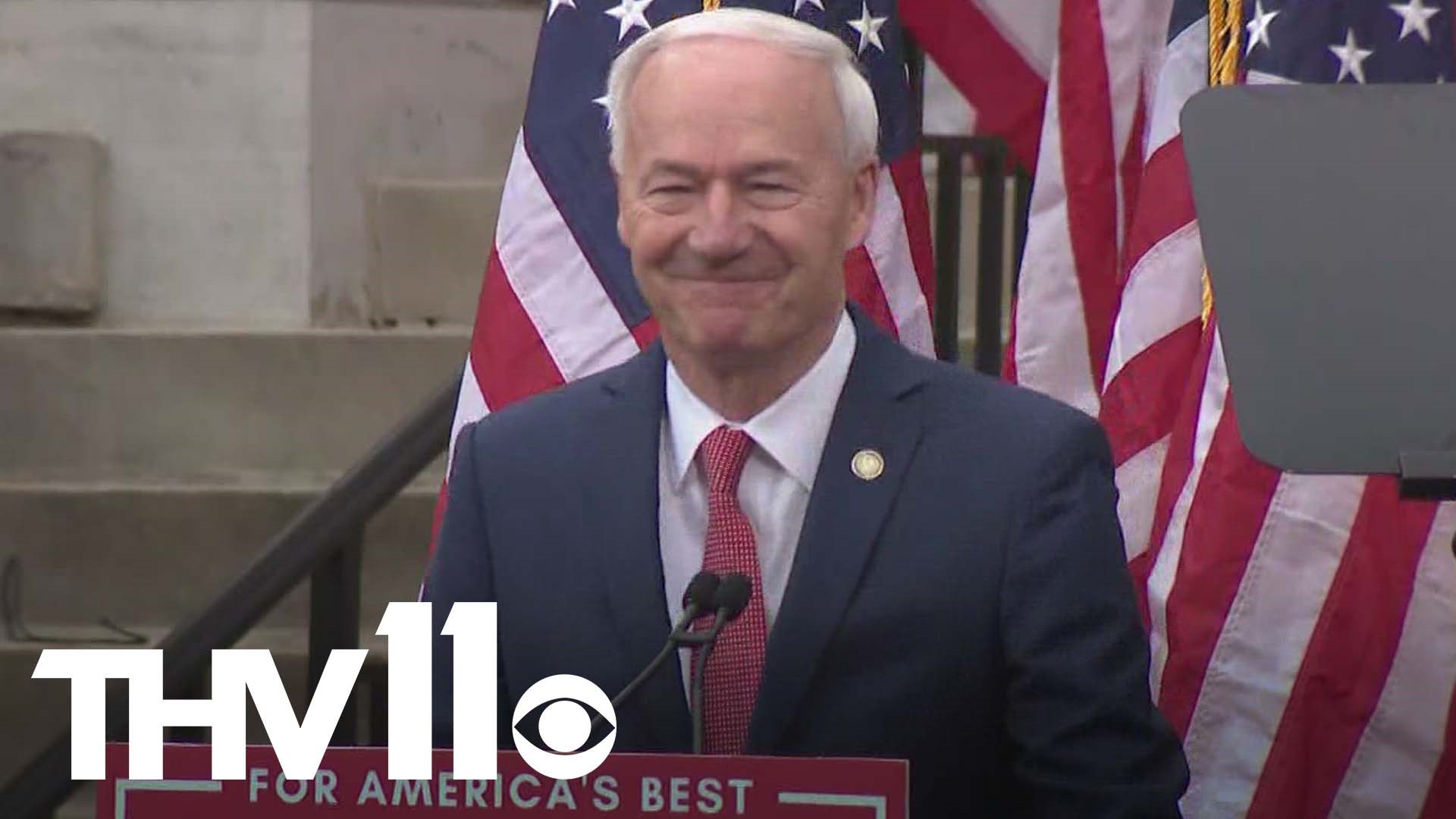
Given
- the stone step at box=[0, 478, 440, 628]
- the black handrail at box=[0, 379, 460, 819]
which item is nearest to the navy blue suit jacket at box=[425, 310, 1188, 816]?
the black handrail at box=[0, 379, 460, 819]

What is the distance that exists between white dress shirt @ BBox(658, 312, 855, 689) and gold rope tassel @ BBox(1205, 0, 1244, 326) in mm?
1032

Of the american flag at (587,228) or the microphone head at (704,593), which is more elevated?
the american flag at (587,228)

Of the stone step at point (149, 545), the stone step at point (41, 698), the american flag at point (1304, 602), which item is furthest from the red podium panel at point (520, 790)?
the stone step at point (149, 545)

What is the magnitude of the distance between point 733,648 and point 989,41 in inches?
69.3

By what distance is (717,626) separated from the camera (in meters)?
2.26

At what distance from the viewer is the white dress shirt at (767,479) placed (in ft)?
8.84

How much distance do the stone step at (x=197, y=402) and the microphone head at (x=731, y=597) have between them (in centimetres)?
324

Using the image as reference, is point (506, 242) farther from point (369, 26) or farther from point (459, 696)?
point (369, 26)

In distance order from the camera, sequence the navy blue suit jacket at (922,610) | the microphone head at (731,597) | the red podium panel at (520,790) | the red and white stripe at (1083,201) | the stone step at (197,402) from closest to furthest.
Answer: the red podium panel at (520,790) < the microphone head at (731,597) < the navy blue suit jacket at (922,610) < the red and white stripe at (1083,201) < the stone step at (197,402)

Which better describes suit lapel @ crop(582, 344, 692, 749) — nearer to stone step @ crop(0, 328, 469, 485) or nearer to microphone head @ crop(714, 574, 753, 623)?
microphone head @ crop(714, 574, 753, 623)

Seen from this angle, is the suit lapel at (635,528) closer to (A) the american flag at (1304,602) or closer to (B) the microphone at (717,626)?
(B) the microphone at (717,626)

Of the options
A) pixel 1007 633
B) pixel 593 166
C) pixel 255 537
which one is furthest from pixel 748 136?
pixel 255 537

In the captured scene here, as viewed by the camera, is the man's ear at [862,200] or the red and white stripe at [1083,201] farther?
the red and white stripe at [1083,201]

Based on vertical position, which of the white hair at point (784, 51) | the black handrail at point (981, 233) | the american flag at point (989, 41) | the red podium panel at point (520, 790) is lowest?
the red podium panel at point (520, 790)
